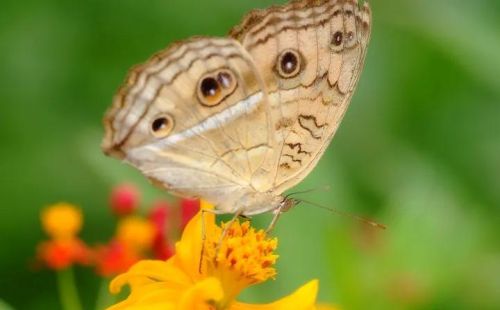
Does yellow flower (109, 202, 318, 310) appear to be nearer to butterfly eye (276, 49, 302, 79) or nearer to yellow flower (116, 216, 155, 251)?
yellow flower (116, 216, 155, 251)

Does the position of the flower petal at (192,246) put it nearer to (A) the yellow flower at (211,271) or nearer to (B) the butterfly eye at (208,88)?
(A) the yellow flower at (211,271)

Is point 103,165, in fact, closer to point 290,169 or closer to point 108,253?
point 108,253

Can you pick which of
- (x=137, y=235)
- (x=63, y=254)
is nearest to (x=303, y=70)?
(x=137, y=235)

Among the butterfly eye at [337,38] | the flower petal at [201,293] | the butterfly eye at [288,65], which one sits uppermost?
the butterfly eye at [337,38]

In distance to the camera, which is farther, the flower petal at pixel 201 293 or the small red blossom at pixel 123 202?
the small red blossom at pixel 123 202

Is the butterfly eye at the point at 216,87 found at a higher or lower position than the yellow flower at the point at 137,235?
higher

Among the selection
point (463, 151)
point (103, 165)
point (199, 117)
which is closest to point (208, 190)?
point (199, 117)

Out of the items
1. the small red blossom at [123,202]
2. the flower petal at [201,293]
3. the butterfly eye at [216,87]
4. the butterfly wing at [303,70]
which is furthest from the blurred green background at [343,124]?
the flower petal at [201,293]
